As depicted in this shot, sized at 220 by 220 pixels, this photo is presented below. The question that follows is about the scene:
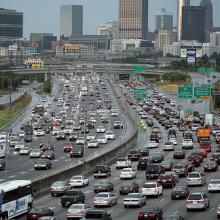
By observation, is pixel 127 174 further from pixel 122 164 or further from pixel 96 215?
pixel 96 215

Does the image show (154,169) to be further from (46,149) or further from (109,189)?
(46,149)

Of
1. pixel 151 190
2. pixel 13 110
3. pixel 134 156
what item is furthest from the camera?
pixel 13 110

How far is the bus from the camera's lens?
40062 mm

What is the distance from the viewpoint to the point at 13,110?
153m

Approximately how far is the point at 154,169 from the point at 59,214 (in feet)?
58.8

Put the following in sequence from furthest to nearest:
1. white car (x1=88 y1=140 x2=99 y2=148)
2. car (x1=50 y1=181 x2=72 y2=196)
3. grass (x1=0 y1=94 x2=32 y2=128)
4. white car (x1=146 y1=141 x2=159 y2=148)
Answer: grass (x1=0 y1=94 x2=32 y2=128), white car (x1=146 y1=141 x2=159 y2=148), white car (x1=88 y1=140 x2=99 y2=148), car (x1=50 y1=181 x2=72 y2=196)

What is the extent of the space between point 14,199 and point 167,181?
14.9 meters

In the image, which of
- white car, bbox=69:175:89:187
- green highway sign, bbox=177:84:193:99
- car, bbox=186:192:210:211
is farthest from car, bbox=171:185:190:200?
green highway sign, bbox=177:84:193:99

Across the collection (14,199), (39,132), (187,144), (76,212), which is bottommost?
(39,132)

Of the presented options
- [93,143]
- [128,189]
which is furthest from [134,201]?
[93,143]

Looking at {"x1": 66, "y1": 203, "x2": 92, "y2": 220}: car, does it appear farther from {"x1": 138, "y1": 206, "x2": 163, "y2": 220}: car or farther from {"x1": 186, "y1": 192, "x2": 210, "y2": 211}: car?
{"x1": 186, "y1": 192, "x2": 210, "y2": 211}: car

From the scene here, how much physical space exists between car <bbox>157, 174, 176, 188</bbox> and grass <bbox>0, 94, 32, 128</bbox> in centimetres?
6303

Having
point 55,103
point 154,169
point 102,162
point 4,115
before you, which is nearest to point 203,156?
point 102,162

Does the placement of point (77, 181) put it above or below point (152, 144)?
above
